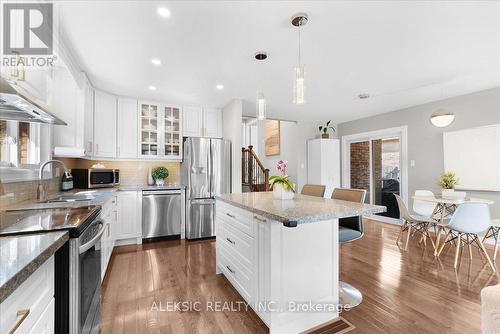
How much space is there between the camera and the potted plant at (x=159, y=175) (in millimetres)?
4062

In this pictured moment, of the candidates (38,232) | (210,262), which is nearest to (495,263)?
(210,262)

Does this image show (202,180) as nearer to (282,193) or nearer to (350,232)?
(282,193)

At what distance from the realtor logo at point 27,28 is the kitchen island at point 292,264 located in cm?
220

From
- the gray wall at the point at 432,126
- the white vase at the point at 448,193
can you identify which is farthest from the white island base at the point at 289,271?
the gray wall at the point at 432,126

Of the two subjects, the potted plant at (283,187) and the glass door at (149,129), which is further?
the glass door at (149,129)

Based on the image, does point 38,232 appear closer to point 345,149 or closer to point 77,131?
point 77,131

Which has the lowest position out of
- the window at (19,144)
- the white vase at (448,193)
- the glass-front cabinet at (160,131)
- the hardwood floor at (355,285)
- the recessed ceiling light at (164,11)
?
the hardwood floor at (355,285)

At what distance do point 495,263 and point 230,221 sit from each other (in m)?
3.44

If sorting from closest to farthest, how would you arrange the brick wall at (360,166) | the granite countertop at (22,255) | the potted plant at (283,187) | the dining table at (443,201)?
the granite countertop at (22,255) < the potted plant at (283,187) < the dining table at (443,201) < the brick wall at (360,166)

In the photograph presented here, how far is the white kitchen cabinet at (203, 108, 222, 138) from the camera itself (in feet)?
14.5

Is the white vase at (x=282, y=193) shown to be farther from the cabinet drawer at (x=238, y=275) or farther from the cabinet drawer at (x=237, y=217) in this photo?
the cabinet drawer at (x=238, y=275)

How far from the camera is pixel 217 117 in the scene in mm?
4496

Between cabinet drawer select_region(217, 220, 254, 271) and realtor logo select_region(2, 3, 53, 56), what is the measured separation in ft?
7.08

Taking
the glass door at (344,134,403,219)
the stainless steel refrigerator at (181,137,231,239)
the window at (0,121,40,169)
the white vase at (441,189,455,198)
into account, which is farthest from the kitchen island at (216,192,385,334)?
the glass door at (344,134,403,219)
